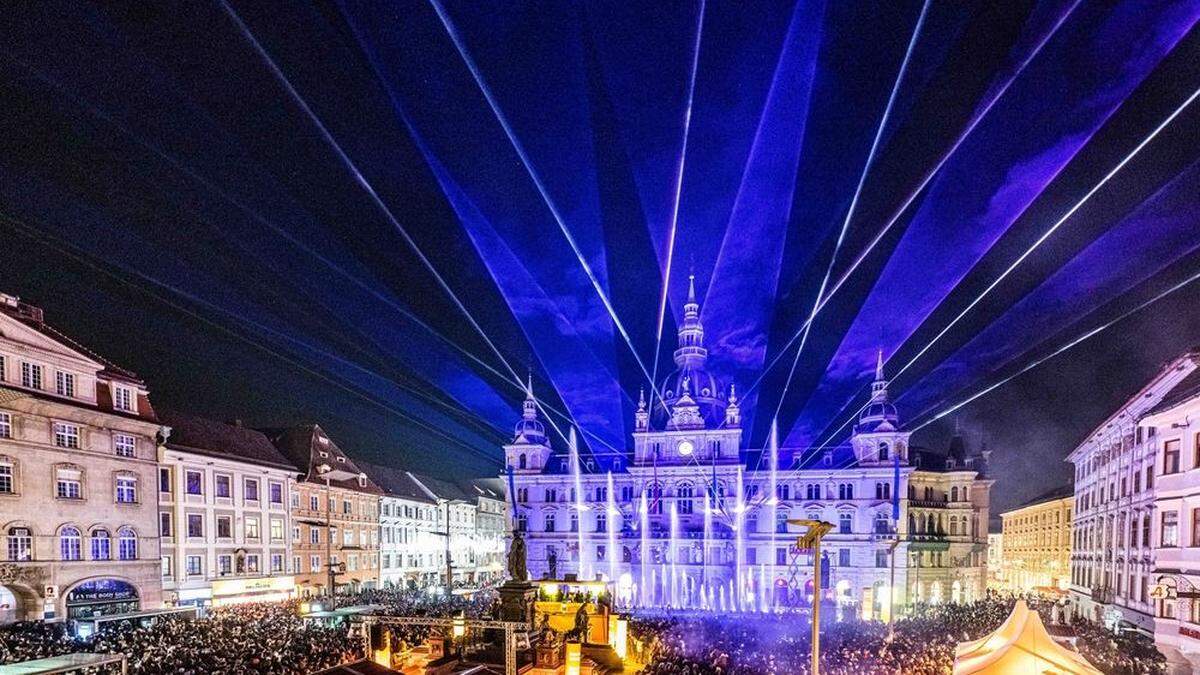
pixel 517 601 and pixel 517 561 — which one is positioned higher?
pixel 517 561

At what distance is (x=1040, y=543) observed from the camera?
66000mm

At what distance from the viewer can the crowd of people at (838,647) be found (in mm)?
21531

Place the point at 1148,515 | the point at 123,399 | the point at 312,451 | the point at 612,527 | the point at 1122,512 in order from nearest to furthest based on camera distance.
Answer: the point at 1148,515, the point at 1122,512, the point at 123,399, the point at 312,451, the point at 612,527

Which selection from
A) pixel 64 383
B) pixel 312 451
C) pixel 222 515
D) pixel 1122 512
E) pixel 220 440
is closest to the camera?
pixel 64 383

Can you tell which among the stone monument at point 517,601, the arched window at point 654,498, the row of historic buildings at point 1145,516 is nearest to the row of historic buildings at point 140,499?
the stone monument at point 517,601

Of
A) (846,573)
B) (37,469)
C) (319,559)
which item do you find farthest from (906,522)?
(37,469)

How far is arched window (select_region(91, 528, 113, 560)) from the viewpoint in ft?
109

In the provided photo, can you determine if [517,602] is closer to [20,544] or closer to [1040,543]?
[20,544]

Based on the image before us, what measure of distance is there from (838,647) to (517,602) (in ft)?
42.4

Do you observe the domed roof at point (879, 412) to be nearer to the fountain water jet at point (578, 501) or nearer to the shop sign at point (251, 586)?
the fountain water jet at point (578, 501)

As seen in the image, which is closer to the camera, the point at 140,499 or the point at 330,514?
the point at 140,499

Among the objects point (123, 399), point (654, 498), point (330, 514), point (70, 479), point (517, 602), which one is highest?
point (123, 399)

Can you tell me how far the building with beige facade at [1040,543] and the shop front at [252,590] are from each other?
5651 cm

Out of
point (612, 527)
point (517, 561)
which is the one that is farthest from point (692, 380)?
point (517, 561)
